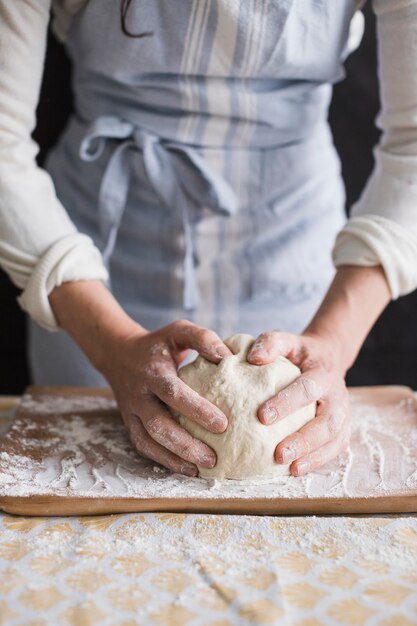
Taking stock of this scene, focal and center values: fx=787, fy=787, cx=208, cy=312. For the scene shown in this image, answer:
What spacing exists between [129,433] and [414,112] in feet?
2.09

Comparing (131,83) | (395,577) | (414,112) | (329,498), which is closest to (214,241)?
(131,83)

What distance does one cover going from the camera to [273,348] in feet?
3.48

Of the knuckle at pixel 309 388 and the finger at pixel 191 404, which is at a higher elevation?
the knuckle at pixel 309 388

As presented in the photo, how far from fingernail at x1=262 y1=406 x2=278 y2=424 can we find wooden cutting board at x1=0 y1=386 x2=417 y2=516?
81mm

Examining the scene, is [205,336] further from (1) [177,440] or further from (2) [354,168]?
(2) [354,168]

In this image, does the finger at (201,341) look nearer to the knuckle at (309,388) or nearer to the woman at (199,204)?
the woman at (199,204)

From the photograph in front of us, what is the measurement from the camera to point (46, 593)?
784 millimetres

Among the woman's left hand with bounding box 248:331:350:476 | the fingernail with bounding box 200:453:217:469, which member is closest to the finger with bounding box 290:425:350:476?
the woman's left hand with bounding box 248:331:350:476

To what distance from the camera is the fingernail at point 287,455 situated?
992mm

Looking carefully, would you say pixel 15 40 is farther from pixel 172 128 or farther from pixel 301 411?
pixel 301 411

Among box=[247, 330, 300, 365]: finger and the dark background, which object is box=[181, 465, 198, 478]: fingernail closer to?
box=[247, 330, 300, 365]: finger

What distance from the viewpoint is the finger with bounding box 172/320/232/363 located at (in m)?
1.06

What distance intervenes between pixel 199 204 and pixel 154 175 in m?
0.11

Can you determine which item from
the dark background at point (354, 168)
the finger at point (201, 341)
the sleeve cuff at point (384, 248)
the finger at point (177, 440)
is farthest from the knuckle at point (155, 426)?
the dark background at point (354, 168)
